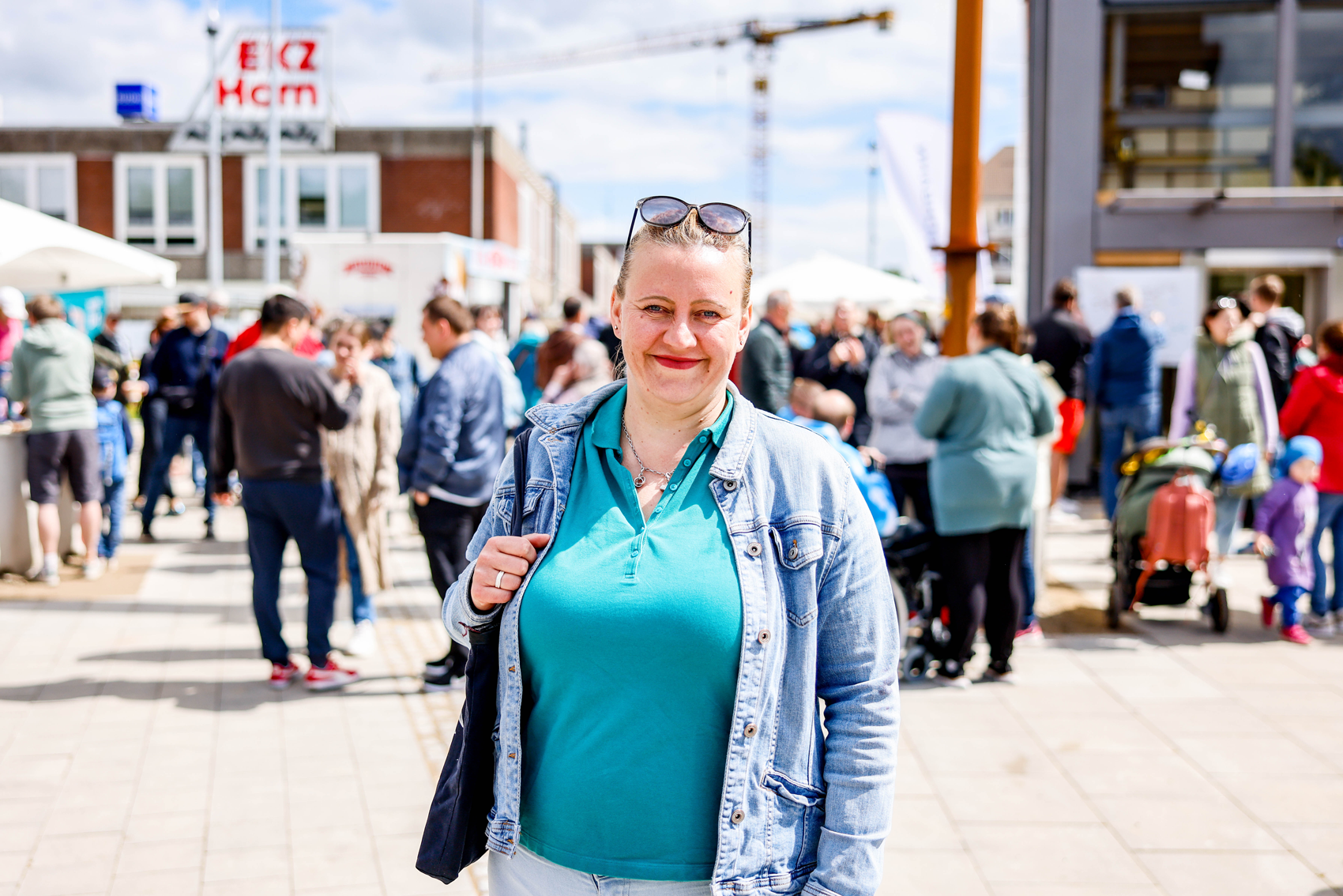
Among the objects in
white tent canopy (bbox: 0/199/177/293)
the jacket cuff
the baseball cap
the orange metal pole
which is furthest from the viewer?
the baseball cap

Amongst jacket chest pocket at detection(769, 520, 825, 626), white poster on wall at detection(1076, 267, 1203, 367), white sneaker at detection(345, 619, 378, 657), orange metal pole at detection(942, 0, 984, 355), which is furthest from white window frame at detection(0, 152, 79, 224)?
jacket chest pocket at detection(769, 520, 825, 626)

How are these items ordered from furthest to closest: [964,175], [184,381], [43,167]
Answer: [43,167]
[184,381]
[964,175]

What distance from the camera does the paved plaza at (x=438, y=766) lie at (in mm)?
4035

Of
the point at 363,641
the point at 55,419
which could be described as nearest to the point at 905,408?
the point at 363,641

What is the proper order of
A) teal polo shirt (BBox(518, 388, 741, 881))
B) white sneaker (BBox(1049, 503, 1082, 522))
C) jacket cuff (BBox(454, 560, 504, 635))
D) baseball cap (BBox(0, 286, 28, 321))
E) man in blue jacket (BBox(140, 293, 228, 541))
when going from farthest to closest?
white sneaker (BBox(1049, 503, 1082, 522)) → man in blue jacket (BBox(140, 293, 228, 541)) → baseball cap (BBox(0, 286, 28, 321)) → jacket cuff (BBox(454, 560, 504, 635)) → teal polo shirt (BBox(518, 388, 741, 881))

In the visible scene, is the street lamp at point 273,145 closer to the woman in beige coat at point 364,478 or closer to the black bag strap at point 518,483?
the woman in beige coat at point 364,478

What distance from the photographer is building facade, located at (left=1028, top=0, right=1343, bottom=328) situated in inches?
498

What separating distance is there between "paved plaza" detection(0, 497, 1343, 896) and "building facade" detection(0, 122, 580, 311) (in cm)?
2875

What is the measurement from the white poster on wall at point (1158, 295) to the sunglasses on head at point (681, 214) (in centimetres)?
1125

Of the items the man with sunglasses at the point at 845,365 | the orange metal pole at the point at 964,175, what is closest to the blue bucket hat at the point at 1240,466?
A: the orange metal pole at the point at 964,175

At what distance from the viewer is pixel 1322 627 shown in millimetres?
7289

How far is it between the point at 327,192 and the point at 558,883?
35.1 m

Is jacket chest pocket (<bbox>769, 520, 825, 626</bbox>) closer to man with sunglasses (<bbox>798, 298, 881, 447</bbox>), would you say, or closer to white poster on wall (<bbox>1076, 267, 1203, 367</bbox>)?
man with sunglasses (<bbox>798, 298, 881, 447</bbox>)

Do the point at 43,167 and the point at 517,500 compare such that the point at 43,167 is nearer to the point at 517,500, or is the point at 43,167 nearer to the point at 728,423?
the point at 517,500
